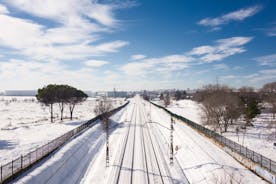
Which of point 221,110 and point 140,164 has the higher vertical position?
point 221,110

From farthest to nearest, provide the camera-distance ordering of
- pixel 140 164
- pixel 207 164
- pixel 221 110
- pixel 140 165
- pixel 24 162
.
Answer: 1. pixel 221 110
2. pixel 140 164
3. pixel 140 165
4. pixel 207 164
5. pixel 24 162

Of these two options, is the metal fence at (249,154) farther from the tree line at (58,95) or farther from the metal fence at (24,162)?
the tree line at (58,95)

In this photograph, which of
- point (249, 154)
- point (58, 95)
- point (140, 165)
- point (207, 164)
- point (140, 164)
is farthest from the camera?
point (58, 95)

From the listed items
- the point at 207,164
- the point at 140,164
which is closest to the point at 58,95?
the point at 140,164

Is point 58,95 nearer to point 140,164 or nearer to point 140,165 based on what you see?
point 140,164

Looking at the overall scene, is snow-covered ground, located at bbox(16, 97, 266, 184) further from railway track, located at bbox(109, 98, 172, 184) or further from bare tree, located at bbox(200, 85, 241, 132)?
bare tree, located at bbox(200, 85, 241, 132)

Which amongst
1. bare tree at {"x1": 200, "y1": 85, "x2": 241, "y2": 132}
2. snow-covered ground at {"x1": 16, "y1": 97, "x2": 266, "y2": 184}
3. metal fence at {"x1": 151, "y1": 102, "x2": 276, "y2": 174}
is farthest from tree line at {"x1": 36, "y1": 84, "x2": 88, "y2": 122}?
metal fence at {"x1": 151, "y1": 102, "x2": 276, "y2": 174}

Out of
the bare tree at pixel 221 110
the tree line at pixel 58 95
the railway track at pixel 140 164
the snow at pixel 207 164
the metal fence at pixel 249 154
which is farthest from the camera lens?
the tree line at pixel 58 95

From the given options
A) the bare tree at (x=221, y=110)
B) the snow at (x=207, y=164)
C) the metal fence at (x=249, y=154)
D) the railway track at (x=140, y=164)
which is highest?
the bare tree at (x=221, y=110)

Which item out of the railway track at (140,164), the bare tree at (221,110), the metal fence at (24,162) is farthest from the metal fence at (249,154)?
the metal fence at (24,162)

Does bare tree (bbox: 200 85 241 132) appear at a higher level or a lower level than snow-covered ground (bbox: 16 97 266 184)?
higher

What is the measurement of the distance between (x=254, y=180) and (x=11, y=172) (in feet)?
65.5

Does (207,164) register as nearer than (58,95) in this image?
Yes

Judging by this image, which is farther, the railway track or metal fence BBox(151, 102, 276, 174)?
the railway track
